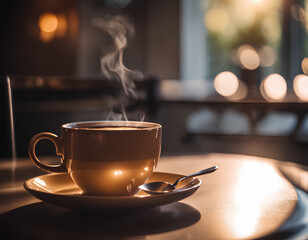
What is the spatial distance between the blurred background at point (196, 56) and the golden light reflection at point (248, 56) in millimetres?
15

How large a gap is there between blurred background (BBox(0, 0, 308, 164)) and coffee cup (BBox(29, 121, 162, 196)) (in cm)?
171

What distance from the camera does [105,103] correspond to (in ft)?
6.36

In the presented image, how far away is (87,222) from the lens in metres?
0.38

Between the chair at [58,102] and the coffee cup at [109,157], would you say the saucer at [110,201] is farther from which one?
the chair at [58,102]

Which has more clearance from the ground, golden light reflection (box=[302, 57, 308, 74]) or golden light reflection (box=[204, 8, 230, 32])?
golden light reflection (box=[204, 8, 230, 32])

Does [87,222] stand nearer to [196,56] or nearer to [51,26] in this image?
Answer: [51,26]

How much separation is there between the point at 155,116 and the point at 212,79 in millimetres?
3804

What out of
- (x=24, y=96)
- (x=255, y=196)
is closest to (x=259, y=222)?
(x=255, y=196)

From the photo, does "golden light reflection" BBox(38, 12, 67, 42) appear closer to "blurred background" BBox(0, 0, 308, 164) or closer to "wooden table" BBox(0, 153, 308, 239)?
"blurred background" BBox(0, 0, 308, 164)

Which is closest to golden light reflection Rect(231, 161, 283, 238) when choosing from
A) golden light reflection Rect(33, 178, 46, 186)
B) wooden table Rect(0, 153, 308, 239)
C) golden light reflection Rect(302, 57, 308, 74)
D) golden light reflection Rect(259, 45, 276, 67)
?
wooden table Rect(0, 153, 308, 239)

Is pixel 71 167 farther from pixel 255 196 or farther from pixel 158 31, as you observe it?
pixel 158 31

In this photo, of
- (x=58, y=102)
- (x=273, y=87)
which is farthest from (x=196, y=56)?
(x=58, y=102)

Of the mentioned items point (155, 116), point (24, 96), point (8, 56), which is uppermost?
point (8, 56)

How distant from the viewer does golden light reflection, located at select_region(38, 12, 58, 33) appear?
5340 millimetres
